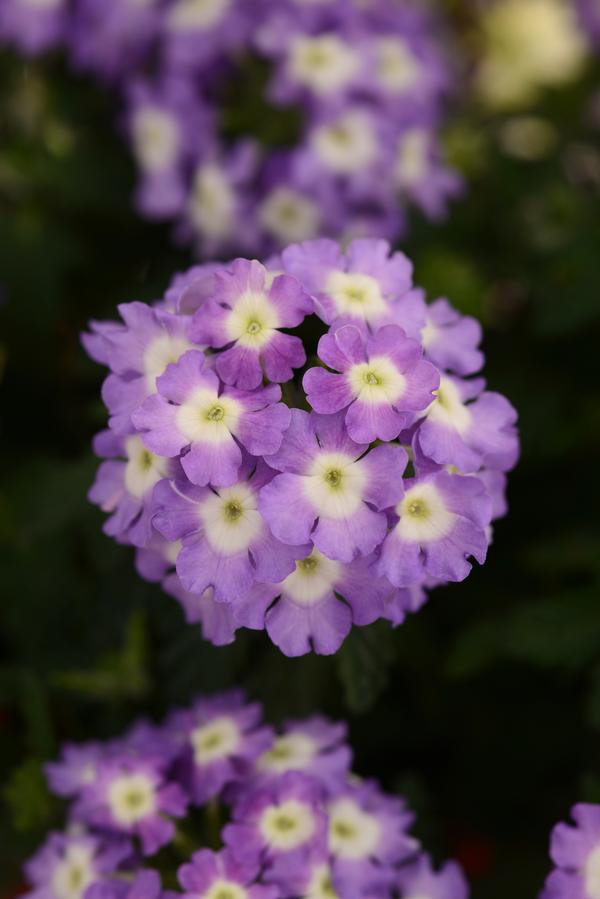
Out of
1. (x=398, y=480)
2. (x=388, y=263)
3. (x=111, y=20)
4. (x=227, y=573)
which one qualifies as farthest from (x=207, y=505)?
(x=111, y=20)

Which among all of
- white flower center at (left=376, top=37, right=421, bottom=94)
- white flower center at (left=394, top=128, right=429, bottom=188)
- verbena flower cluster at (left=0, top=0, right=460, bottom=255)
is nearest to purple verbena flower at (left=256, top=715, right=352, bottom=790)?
verbena flower cluster at (left=0, top=0, right=460, bottom=255)

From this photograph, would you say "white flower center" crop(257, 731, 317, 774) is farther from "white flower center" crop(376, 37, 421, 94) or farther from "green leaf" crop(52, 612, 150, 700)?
"white flower center" crop(376, 37, 421, 94)

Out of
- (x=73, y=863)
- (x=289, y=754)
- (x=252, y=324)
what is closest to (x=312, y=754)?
(x=289, y=754)

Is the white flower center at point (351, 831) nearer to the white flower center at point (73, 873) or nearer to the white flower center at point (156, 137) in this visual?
the white flower center at point (73, 873)

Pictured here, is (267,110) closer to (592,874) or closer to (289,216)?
(289,216)

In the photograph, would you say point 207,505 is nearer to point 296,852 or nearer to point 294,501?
point 294,501

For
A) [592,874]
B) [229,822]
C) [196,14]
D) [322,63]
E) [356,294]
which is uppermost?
[196,14]
